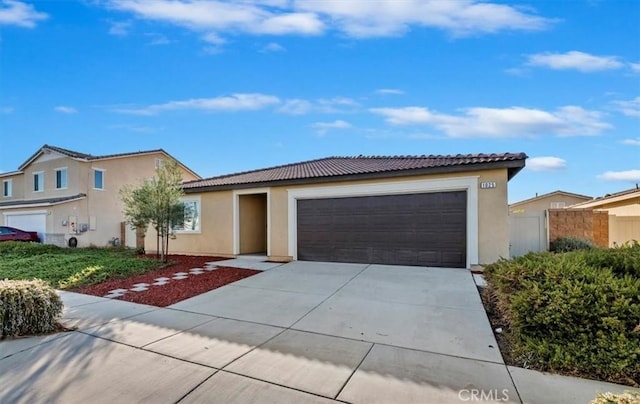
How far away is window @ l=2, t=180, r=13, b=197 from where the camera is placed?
24703 millimetres

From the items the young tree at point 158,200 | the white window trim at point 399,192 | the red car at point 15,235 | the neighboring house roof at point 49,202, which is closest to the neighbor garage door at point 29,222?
the red car at point 15,235

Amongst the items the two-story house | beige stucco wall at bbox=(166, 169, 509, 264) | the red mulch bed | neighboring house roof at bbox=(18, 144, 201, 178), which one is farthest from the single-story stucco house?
the two-story house

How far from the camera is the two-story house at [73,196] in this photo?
19.0 m

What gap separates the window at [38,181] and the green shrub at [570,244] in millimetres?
29595

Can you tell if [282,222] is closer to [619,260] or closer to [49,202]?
[619,260]

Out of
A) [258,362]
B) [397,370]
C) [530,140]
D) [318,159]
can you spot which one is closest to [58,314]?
[258,362]

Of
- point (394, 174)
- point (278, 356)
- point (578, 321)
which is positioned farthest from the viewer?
point (394, 174)

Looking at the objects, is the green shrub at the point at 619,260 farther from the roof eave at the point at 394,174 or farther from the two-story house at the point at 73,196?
the two-story house at the point at 73,196

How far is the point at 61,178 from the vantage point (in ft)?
69.2

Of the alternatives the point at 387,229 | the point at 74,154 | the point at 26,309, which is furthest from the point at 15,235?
the point at 387,229

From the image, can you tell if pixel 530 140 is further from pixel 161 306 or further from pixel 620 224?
pixel 161 306

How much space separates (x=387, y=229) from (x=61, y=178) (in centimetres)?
2246

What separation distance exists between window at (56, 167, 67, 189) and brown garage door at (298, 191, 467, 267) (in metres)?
18.7

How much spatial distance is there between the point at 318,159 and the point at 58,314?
12415 millimetres
